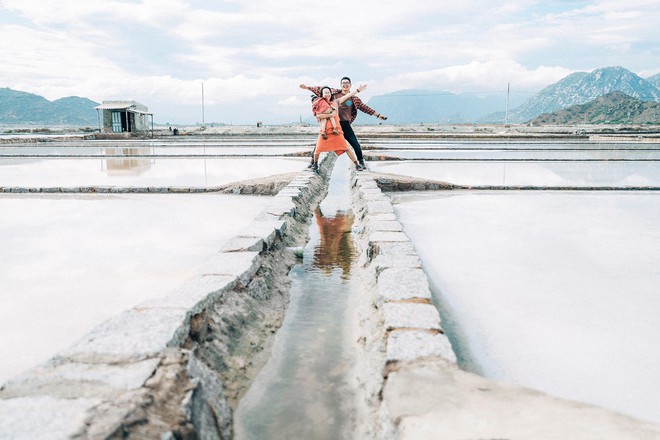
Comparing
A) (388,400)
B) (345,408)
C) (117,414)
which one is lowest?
(345,408)

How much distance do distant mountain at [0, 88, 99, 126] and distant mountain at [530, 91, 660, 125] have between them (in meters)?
95.0

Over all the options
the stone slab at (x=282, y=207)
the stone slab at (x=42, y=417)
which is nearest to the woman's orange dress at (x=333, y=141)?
the stone slab at (x=282, y=207)

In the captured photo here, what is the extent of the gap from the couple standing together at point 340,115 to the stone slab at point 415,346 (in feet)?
20.1

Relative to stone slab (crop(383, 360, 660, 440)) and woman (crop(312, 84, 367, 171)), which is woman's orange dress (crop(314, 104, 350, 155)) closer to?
woman (crop(312, 84, 367, 171))

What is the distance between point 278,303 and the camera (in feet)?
10.6

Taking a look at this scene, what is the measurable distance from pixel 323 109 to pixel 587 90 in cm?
19531

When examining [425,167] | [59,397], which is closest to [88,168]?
[425,167]

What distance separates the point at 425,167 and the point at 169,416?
383 inches

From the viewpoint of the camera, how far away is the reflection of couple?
4.05 m

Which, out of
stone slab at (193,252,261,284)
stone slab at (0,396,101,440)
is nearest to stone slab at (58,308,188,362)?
stone slab at (0,396,101,440)

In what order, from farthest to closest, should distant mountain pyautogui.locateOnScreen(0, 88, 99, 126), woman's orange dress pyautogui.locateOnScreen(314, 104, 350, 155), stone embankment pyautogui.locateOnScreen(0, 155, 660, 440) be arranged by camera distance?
distant mountain pyautogui.locateOnScreen(0, 88, 99, 126) < woman's orange dress pyautogui.locateOnScreen(314, 104, 350, 155) < stone embankment pyautogui.locateOnScreen(0, 155, 660, 440)

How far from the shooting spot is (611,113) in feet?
202

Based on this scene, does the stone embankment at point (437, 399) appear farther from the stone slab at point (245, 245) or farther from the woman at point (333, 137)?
the woman at point (333, 137)

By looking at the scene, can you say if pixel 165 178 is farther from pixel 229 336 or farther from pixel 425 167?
pixel 229 336
